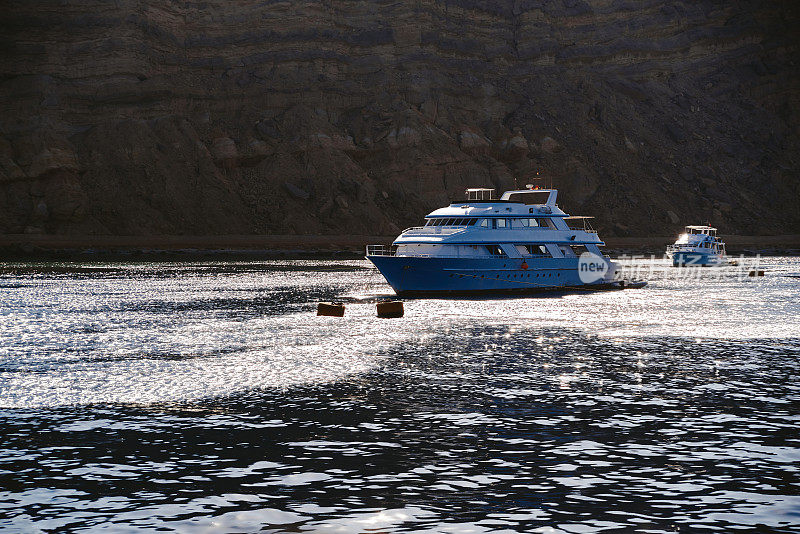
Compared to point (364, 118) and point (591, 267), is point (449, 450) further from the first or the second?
point (364, 118)

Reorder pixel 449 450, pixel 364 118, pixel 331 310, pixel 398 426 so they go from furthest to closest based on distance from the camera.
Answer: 1. pixel 364 118
2. pixel 331 310
3. pixel 398 426
4. pixel 449 450

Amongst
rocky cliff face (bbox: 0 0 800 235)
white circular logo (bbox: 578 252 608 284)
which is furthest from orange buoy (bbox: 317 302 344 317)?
rocky cliff face (bbox: 0 0 800 235)

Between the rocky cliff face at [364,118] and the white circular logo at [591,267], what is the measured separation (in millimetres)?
77122

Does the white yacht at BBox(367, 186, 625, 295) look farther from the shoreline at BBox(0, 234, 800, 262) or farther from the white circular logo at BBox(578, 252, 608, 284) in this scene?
the shoreline at BBox(0, 234, 800, 262)

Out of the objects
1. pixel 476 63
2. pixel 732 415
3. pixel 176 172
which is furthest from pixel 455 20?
pixel 732 415

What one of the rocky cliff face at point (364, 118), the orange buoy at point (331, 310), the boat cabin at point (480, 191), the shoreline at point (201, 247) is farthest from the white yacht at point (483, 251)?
the rocky cliff face at point (364, 118)

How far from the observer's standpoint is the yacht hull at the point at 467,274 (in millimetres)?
54188

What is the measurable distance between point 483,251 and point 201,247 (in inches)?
3160

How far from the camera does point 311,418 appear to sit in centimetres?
1933

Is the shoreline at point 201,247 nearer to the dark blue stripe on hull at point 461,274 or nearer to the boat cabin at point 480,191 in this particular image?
the boat cabin at point 480,191

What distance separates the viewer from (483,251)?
55.8 m

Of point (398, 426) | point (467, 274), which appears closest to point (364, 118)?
point (467, 274)

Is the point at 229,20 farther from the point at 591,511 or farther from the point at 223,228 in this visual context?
the point at 591,511

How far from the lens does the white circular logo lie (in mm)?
62203
